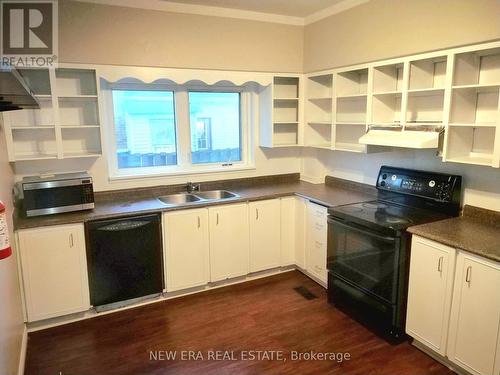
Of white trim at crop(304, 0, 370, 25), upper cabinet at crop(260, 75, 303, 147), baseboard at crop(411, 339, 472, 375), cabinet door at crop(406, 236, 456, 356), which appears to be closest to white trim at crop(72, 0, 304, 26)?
white trim at crop(304, 0, 370, 25)

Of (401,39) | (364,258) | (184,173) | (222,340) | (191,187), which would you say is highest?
(401,39)

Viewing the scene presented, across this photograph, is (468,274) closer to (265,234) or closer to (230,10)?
(265,234)

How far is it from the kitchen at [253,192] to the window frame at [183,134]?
20 mm

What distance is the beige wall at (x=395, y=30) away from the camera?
227 cm

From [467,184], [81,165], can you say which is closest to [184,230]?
[81,165]

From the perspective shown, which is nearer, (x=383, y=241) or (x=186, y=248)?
(x=383, y=241)

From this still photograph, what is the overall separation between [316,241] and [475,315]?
1497 mm

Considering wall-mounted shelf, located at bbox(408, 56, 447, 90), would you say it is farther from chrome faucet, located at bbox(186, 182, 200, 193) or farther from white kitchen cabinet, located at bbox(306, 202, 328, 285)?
chrome faucet, located at bbox(186, 182, 200, 193)

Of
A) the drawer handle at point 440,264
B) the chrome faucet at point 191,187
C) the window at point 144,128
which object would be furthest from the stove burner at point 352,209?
the window at point 144,128

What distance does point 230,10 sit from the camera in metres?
3.41

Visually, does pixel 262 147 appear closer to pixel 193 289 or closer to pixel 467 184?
pixel 193 289

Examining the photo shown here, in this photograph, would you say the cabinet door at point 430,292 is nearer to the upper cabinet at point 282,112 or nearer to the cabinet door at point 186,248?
the cabinet door at point 186,248

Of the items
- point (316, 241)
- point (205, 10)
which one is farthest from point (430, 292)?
point (205, 10)

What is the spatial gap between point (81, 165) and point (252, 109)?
185cm
